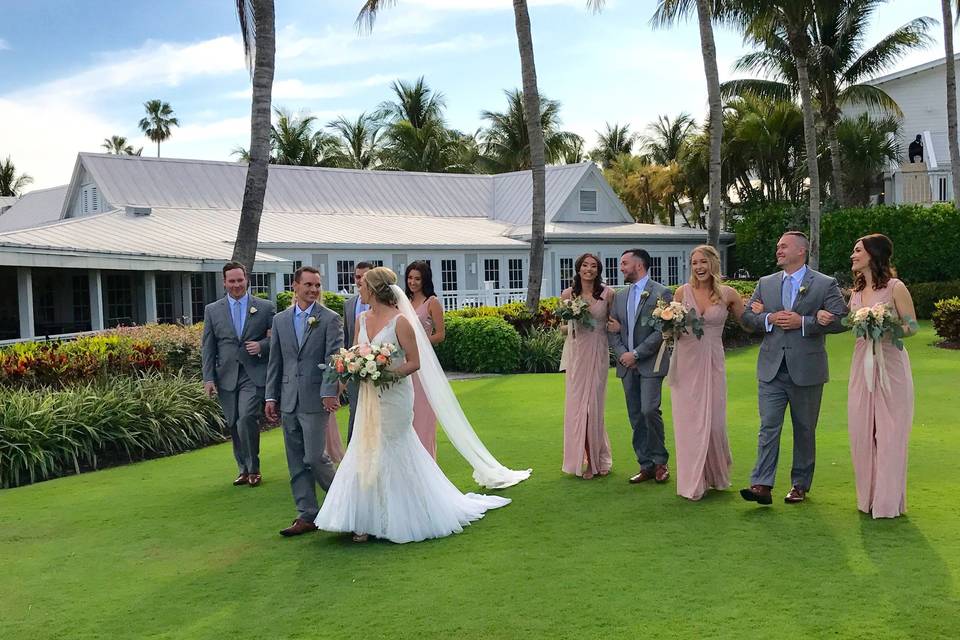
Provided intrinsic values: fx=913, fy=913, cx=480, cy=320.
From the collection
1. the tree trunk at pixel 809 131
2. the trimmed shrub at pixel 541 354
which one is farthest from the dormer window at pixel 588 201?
the trimmed shrub at pixel 541 354

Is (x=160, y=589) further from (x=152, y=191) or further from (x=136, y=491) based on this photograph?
(x=152, y=191)

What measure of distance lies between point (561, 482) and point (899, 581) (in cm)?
328

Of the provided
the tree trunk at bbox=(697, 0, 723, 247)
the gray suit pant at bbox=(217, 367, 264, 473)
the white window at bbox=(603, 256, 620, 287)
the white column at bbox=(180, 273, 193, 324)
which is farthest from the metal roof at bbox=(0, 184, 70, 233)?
the gray suit pant at bbox=(217, 367, 264, 473)

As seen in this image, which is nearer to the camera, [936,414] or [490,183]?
[936,414]

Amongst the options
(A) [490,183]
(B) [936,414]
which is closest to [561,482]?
(B) [936,414]

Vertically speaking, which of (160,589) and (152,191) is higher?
(152,191)

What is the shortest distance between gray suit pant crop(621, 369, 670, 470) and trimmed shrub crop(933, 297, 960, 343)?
12379 millimetres

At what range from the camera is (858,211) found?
1122 inches

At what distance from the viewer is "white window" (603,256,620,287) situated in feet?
105

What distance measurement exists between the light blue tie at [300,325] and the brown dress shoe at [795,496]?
12.5 feet

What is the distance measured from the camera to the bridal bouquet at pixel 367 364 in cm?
608

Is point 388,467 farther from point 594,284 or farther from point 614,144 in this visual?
point 614,144

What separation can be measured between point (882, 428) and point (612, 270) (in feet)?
86.8

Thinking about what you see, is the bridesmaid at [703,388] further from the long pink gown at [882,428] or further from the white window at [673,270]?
the white window at [673,270]
